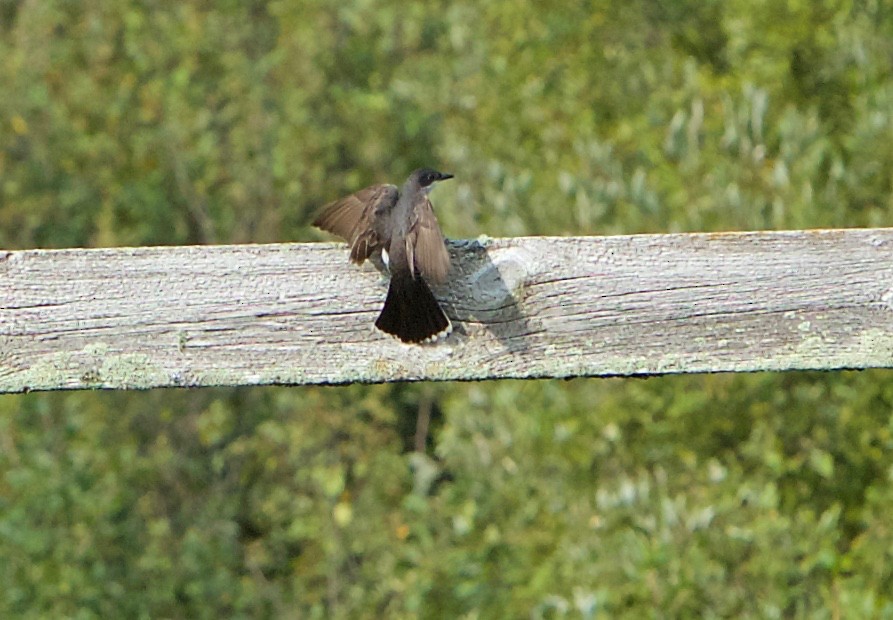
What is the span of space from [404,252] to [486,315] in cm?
20

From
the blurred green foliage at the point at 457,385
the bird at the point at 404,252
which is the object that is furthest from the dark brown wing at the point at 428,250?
the blurred green foliage at the point at 457,385

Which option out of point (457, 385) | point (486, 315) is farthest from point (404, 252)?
point (457, 385)

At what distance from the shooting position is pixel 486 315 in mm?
1930

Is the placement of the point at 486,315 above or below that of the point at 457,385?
above

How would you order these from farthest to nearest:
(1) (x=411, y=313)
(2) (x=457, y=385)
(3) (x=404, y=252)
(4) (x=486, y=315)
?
(2) (x=457, y=385) < (3) (x=404, y=252) < (4) (x=486, y=315) < (1) (x=411, y=313)

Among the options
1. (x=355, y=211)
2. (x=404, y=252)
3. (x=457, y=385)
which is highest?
(x=404, y=252)

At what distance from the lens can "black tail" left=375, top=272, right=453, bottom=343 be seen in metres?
1.83

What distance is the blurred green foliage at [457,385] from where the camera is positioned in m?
4.78

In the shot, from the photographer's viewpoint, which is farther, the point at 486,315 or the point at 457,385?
the point at 457,385

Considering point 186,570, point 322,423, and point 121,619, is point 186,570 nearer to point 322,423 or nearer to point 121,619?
point 121,619

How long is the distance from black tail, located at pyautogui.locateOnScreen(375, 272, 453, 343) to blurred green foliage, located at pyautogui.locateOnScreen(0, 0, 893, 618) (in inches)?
90.0

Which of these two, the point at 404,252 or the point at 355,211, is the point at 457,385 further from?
the point at 404,252

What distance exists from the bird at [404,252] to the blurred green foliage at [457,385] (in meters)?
1.96

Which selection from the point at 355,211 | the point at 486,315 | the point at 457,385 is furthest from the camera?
the point at 457,385
